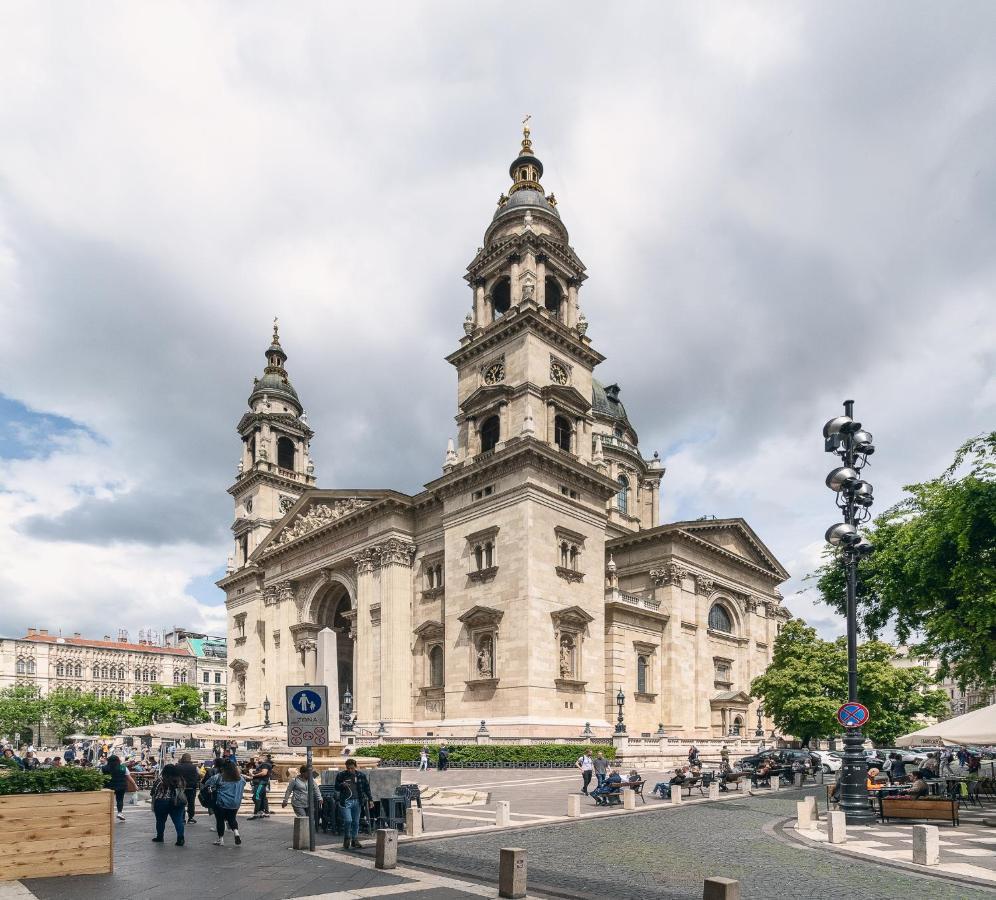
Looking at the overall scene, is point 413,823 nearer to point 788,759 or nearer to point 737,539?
point 788,759

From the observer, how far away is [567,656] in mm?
43344

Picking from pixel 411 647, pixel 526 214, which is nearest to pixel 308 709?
pixel 411 647

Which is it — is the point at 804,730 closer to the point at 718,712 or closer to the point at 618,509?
the point at 718,712

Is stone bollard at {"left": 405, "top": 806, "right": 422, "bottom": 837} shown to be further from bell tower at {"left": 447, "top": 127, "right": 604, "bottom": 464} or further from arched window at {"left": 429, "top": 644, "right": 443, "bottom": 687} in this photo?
arched window at {"left": 429, "top": 644, "right": 443, "bottom": 687}

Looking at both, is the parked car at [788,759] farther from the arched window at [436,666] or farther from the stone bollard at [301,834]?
the stone bollard at [301,834]

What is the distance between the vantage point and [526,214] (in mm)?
51719

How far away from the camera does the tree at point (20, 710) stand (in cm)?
9919

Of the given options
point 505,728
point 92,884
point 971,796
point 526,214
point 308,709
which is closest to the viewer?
point 92,884

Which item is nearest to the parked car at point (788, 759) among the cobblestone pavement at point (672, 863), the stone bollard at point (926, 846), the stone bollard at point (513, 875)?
the cobblestone pavement at point (672, 863)

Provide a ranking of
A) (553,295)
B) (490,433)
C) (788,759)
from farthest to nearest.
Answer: (553,295) < (490,433) < (788,759)

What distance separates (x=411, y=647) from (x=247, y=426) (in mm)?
33111

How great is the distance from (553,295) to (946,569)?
112ft

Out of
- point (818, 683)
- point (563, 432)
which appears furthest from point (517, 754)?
point (563, 432)

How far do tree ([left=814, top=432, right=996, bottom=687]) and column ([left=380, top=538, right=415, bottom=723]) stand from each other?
89.9ft
